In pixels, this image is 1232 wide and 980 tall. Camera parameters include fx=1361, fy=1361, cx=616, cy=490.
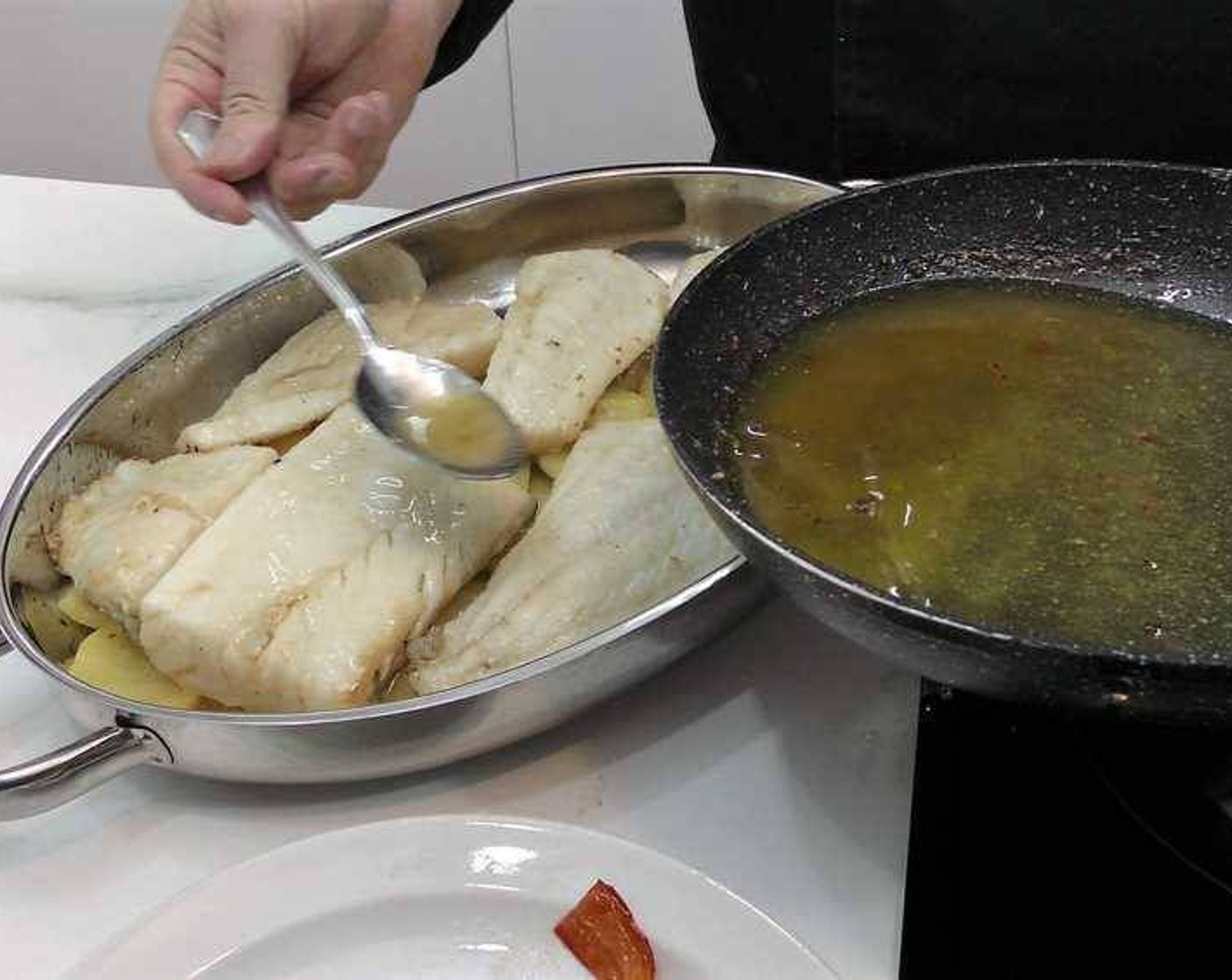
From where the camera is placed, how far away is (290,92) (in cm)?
109

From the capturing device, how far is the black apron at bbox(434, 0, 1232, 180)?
1.08 meters

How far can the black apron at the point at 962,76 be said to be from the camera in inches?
42.6

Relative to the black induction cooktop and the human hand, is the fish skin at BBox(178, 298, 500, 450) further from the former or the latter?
the black induction cooktop

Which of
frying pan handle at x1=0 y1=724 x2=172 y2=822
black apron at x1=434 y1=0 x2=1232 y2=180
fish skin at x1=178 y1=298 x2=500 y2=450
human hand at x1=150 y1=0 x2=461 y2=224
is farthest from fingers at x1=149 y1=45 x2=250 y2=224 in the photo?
frying pan handle at x1=0 y1=724 x2=172 y2=822

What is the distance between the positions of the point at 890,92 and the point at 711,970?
813 mm

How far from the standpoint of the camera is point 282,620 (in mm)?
867

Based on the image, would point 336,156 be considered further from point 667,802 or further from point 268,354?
point 667,802

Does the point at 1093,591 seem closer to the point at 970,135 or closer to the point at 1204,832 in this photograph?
the point at 1204,832

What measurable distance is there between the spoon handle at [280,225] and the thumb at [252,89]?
0.06 ft

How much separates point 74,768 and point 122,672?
0.51ft

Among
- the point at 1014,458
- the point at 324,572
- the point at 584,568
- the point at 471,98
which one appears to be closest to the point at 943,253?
the point at 1014,458

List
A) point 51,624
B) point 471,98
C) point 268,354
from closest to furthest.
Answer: point 51,624 < point 268,354 < point 471,98

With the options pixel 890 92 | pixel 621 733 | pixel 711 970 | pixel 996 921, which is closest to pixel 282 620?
pixel 621 733

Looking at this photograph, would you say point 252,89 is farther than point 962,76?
No
